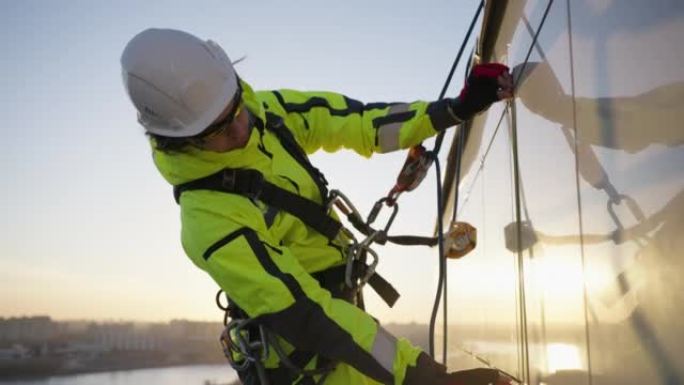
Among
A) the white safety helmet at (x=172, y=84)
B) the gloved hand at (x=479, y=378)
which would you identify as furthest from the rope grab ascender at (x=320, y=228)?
the gloved hand at (x=479, y=378)

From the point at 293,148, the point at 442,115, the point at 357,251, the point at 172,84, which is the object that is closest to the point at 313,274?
the point at 357,251

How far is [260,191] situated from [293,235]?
0.81 ft

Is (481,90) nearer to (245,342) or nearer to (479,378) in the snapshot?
(479,378)

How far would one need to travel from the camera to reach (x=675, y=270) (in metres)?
1.24

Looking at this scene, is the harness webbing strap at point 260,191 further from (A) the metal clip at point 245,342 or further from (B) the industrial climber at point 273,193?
(A) the metal clip at point 245,342

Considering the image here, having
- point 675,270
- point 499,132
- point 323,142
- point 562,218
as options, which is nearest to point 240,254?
point 323,142

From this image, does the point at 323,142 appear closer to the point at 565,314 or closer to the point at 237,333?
the point at 237,333

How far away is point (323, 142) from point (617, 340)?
1560 millimetres

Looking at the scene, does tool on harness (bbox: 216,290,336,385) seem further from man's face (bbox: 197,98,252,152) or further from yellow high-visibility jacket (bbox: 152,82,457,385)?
man's face (bbox: 197,98,252,152)

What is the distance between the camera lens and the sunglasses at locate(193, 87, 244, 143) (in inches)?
94.6

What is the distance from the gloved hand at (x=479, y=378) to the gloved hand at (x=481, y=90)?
3.03 ft

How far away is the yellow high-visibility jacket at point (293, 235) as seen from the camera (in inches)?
88.0

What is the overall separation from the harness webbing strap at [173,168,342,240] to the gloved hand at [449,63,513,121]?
62 centimetres

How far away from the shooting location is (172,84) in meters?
2.41
